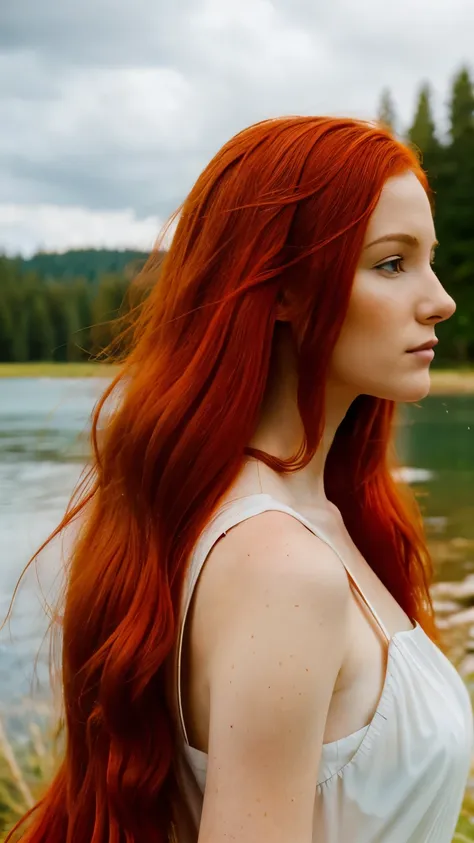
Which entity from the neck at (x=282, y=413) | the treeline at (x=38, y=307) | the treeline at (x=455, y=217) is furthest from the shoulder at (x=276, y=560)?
the treeline at (x=455, y=217)

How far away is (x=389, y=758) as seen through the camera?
0.91 m

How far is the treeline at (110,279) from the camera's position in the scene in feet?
5.19

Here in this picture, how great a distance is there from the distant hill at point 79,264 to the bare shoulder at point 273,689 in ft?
2.03

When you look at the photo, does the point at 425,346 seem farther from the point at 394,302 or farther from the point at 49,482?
the point at 49,482

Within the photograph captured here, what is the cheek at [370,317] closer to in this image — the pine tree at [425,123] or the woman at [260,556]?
the woman at [260,556]

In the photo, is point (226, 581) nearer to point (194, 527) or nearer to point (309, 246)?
point (194, 527)

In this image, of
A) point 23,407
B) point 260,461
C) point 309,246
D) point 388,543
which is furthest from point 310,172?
point 23,407

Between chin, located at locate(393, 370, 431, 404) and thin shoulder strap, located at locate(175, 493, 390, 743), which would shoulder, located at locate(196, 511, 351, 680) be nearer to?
thin shoulder strap, located at locate(175, 493, 390, 743)

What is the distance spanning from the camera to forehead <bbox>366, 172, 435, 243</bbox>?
98 centimetres

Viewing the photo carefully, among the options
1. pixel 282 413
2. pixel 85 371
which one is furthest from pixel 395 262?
pixel 85 371

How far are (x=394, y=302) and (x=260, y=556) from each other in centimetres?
36

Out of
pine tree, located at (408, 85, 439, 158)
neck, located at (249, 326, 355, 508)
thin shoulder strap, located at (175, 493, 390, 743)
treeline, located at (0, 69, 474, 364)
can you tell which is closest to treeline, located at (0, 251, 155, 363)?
treeline, located at (0, 69, 474, 364)

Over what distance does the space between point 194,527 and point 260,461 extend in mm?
122

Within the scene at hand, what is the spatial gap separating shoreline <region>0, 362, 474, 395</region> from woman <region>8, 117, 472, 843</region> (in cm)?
12
